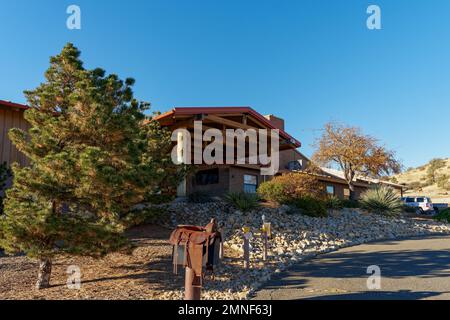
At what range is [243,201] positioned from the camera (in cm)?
1401

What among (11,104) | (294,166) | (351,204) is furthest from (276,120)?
(11,104)

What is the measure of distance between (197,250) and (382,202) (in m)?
17.1

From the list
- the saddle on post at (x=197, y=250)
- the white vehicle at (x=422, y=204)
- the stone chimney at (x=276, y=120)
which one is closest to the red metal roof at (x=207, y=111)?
the saddle on post at (x=197, y=250)

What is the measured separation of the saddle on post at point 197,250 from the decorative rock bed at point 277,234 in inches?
66.1

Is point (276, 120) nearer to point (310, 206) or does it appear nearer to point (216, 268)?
point (310, 206)

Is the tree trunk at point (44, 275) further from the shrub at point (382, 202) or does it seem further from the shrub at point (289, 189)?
the shrub at point (382, 202)

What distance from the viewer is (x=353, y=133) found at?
24594 mm

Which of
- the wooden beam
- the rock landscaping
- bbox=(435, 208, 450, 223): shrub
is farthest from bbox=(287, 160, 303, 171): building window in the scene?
the rock landscaping

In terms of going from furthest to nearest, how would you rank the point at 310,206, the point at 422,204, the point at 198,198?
the point at 422,204, the point at 198,198, the point at 310,206

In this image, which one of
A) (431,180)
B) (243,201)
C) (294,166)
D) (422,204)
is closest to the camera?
(243,201)

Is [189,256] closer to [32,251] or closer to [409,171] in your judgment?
[32,251]

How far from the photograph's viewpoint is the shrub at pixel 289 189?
1578 centimetres

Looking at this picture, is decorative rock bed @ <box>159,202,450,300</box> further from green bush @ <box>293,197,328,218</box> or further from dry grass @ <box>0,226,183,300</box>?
dry grass @ <box>0,226,183,300</box>

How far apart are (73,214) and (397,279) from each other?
289 inches
